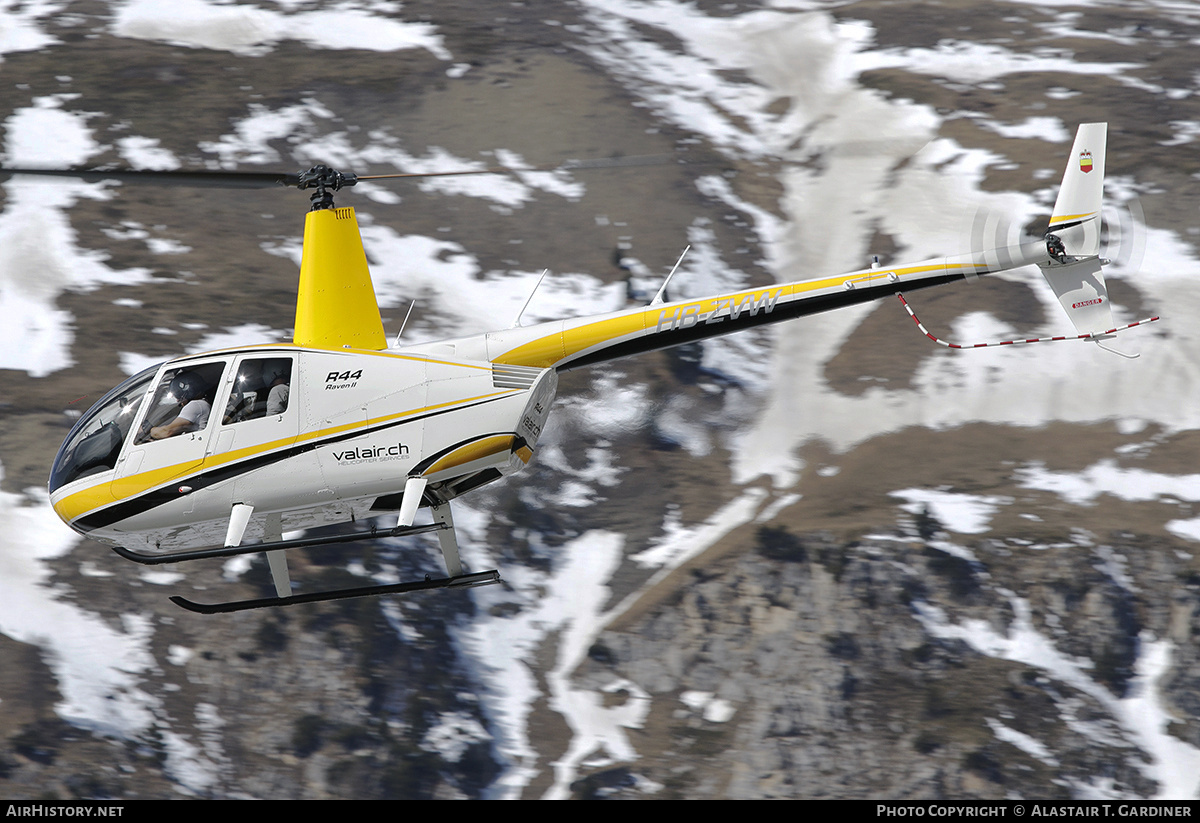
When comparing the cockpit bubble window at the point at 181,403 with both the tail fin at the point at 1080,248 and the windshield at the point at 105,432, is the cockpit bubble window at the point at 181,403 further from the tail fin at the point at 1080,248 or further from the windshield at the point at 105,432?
the tail fin at the point at 1080,248

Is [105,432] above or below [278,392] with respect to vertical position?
below

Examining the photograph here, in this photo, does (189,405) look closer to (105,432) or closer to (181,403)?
(181,403)

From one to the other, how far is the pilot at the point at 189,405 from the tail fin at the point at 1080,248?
9.92 m

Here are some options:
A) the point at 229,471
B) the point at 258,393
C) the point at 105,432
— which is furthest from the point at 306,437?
the point at 105,432

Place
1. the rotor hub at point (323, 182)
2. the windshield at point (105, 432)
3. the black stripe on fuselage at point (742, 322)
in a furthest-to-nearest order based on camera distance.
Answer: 1. the black stripe on fuselage at point (742, 322)
2. the rotor hub at point (323, 182)
3. the windshield at point (105, 432)

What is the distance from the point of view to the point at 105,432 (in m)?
12.4

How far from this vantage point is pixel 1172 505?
22.5 m

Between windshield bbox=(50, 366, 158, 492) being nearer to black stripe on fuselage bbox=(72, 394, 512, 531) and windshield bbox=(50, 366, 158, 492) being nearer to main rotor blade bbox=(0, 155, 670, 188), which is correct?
black stripe on fuselage bbox=(72, 394, 512, 531)

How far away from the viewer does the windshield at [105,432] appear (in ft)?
40.3

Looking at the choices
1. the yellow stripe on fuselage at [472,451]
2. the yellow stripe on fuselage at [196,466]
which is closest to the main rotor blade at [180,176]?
the yellow stripe on fuselage at [196,466]

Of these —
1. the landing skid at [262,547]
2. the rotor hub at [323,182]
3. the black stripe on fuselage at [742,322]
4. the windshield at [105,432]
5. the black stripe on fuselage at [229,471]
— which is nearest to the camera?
the landing skid at [262,547]

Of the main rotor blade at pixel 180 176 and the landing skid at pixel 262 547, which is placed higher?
the main rotor blade at pixel 180 176

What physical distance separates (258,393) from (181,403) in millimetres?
866

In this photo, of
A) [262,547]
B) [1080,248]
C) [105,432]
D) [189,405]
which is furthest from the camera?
[1080,248]
